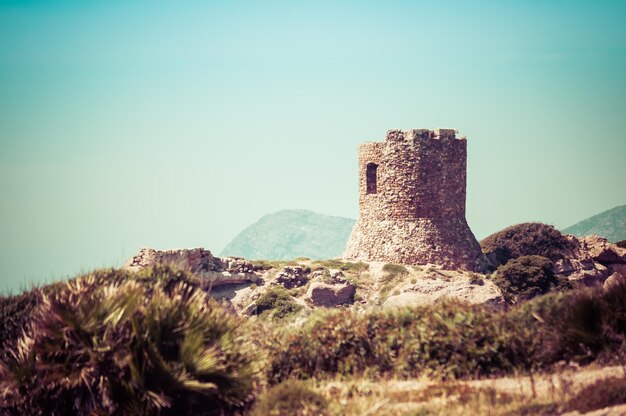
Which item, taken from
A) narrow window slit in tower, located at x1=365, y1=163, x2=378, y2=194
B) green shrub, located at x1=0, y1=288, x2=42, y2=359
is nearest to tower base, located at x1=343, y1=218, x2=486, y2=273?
narrow window slit in tower, located at x1=365, y1=163, x2=378, y2=194

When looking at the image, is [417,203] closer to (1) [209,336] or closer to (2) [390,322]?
(2) [390,322]

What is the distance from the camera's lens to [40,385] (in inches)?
478

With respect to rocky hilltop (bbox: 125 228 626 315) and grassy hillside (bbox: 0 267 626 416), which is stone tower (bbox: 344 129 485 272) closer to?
rocky hilltop (bbox: 125 228 626 315)

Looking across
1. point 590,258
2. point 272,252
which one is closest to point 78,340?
point 590,258

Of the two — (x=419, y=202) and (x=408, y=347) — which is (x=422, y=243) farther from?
(x=408, y=347)

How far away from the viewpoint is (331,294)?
3219 cm


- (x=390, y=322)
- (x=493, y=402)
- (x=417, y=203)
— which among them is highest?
(x=417, y=203)

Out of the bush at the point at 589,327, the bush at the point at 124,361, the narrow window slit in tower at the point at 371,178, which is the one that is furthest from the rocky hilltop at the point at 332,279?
the bush at the point at 124,361

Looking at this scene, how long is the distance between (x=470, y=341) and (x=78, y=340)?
7.15 metres

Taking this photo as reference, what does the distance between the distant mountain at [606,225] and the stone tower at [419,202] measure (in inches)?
2083

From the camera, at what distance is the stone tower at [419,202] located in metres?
34.4

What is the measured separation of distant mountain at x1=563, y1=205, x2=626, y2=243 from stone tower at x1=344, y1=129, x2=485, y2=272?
174ft

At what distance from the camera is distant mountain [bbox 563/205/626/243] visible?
8489cm

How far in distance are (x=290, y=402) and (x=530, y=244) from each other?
100 ft
